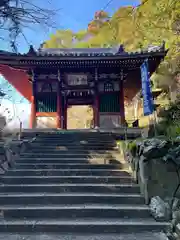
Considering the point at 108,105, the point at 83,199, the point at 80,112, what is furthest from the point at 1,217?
the point at 80,112

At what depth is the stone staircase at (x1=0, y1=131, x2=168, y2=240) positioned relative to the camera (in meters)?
3.86

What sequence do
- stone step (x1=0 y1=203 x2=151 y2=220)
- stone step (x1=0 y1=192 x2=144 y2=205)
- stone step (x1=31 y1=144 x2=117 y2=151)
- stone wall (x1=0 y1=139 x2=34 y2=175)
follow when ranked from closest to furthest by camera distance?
stone step (x1=0 y1=203 x2=151 y2=220), stone step (x1=0 y1=192 x2=144 y2=205), stone wall (x1=0 y1=139 x2=34 y2=175), stone step (x1=31 y1=144 x2=117 y2=151)

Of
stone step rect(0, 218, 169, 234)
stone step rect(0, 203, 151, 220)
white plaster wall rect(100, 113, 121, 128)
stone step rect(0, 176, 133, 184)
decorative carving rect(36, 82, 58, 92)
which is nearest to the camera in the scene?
stone step rect(0, 218, 169, 234)

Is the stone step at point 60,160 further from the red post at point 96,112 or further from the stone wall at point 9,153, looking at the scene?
the red post at point 96,112

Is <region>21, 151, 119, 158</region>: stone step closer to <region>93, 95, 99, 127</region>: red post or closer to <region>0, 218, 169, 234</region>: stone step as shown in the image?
<region>0, 218, 169, 234</region>: stone step

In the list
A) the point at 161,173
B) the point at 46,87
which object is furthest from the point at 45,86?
the point at 161,173

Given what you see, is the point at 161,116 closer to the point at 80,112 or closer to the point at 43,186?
the point at 43,186

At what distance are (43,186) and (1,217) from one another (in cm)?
115

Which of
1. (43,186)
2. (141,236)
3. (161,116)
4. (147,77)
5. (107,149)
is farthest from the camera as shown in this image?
(161,116)

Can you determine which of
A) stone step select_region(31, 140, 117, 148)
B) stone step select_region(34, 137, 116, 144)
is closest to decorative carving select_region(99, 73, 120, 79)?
stone step select_region(34, 137, 116, 144)

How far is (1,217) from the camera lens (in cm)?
425

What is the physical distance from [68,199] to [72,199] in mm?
85

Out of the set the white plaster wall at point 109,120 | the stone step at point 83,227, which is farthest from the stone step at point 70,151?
the white plaster wall at point 109,120

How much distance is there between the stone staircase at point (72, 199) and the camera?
12.7 ft
